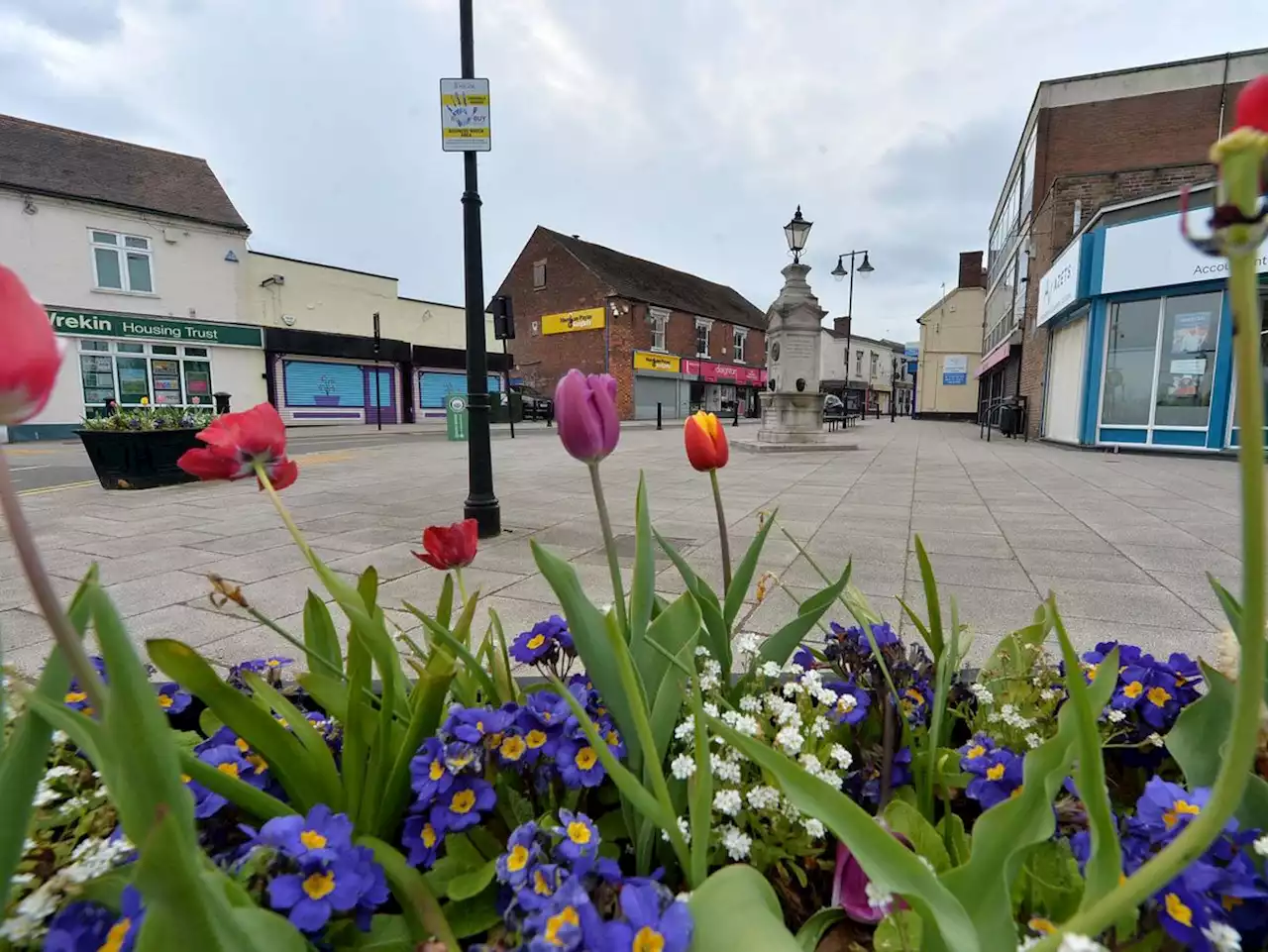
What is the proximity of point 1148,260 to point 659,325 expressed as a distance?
21699mm

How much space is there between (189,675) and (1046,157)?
1976 centimetres

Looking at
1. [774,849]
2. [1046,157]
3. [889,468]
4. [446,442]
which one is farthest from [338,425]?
[774,849]

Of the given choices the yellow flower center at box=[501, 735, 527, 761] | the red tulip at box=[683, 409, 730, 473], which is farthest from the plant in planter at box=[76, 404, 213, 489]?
the yellow flower center at box=[501, 735, 527, 761]

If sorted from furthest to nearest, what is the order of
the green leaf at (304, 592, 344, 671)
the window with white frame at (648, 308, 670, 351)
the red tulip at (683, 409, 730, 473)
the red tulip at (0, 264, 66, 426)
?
the window with white frame at (648, 308, 670, 351), the red tulip at (683, 409, 730, 473), the green leaf at (304, 592, 344, 671), the red tulip at (0, 264, 66, 426)

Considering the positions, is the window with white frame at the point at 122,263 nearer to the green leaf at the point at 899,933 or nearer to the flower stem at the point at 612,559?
the flower stem at the point at 612,559

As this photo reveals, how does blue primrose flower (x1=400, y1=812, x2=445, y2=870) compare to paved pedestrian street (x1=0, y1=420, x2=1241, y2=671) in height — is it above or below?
above

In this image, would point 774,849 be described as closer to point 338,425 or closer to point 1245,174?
point 1245,174

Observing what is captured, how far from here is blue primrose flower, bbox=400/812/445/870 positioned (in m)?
Result: 0.86

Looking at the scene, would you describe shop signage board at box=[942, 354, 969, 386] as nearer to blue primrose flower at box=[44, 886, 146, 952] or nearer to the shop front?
the shop front

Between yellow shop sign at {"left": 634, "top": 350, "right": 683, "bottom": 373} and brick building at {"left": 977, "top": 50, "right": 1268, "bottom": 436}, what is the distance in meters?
16.2

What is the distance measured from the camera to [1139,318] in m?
→ 11.2

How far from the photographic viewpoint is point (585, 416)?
1.02m

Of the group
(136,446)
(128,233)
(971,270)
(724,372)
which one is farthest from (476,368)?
(971,270)

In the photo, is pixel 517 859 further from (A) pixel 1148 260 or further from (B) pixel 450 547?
(A) pixel 1148 260
